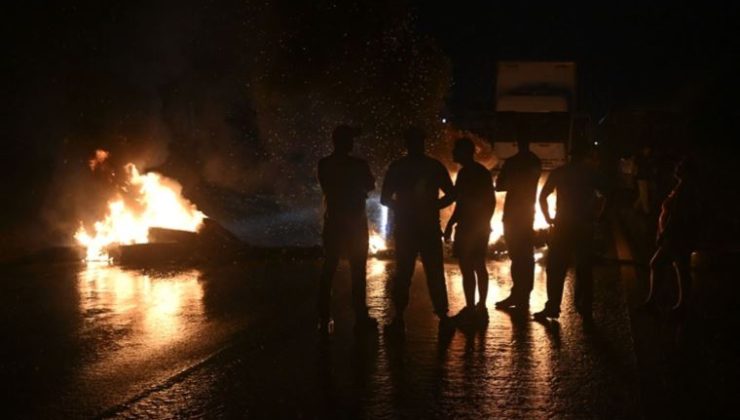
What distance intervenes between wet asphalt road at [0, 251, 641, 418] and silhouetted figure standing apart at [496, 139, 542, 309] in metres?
0.44

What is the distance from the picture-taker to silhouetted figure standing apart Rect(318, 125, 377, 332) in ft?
21.8

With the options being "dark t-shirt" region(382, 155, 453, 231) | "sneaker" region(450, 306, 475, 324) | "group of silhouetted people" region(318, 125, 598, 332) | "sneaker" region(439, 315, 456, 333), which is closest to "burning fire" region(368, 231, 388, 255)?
"group of silhouetted people" region(318, 125, 598, 332)

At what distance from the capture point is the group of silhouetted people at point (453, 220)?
6688 millimetres

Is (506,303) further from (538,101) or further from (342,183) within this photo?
(538,101)

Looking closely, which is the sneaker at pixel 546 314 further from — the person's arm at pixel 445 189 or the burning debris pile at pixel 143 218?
the burning debris pile at pixel 143 218

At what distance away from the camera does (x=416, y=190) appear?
6.92 m

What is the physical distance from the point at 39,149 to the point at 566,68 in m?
14.5

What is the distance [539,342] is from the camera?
251 inches

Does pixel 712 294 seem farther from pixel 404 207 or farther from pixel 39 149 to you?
pixel 39 149

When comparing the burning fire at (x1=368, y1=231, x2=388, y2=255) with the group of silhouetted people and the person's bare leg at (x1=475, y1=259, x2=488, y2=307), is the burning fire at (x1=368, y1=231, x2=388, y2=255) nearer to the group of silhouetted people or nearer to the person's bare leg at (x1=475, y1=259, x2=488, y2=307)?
the group of silhouetted people

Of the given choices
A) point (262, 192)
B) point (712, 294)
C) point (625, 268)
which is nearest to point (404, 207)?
point (712, 294)

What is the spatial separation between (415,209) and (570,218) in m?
1.92

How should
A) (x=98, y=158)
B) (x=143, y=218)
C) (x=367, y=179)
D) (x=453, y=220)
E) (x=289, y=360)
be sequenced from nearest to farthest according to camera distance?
(x=289, y=360) < (x=367, y=179) < (x=453, y=220) < (x=143, y=218) < (x=98, y=158)

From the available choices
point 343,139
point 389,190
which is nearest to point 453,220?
point 389,190
